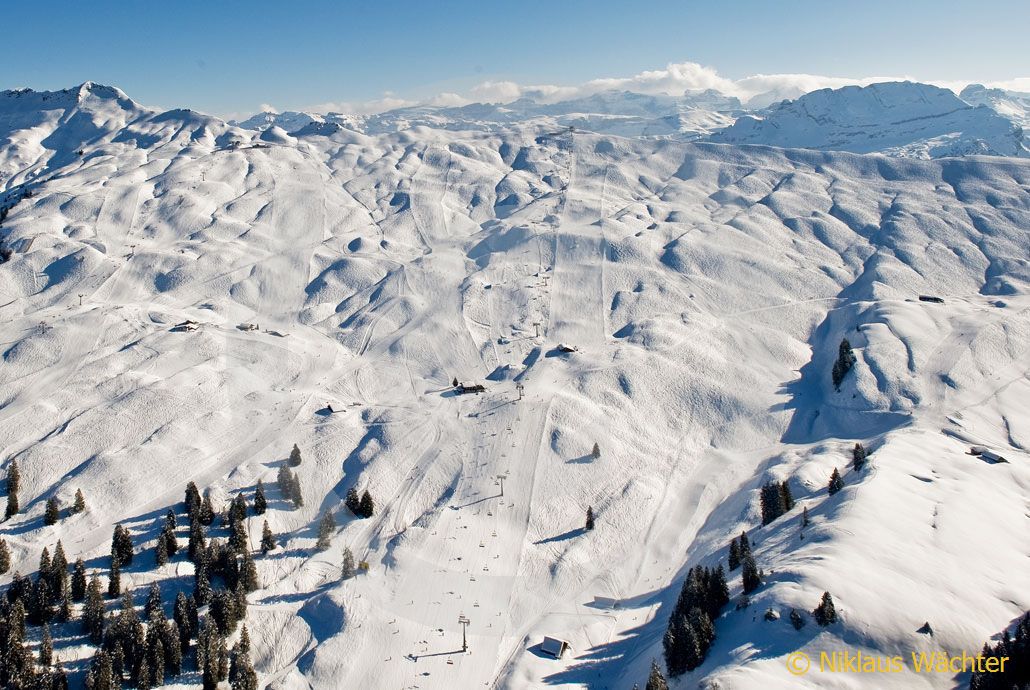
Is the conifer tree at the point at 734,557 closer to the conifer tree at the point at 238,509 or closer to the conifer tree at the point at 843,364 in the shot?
the conifer tree at the point at 238,509

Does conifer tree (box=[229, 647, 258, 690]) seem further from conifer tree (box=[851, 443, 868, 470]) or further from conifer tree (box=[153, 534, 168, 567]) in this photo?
conifer tree (box=[851, 443, 868, 470])

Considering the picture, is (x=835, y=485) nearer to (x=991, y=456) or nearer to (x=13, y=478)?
(x=991, y=456)

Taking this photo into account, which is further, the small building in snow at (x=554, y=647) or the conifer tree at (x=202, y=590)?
the conifer tree at (x=202, y=590)

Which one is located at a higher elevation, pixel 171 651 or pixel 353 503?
pixel 353 503

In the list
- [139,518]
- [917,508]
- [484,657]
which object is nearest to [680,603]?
[484,657]

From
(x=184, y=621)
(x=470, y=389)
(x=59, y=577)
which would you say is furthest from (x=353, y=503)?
(x=470, y=389)

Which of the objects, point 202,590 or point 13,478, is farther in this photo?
point 13,478

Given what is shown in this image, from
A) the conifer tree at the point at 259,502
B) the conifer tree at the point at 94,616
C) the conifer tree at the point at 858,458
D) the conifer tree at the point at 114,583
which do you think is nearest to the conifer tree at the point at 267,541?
the conifer tree at the point at 259,502
